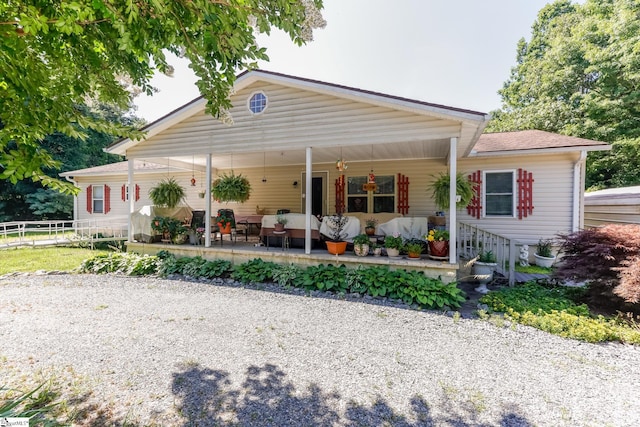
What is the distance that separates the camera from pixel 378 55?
955cm

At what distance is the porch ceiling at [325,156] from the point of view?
6.98 meters

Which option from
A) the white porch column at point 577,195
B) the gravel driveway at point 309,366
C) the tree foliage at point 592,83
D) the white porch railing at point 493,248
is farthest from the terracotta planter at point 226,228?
the tree foliage at point 592,83

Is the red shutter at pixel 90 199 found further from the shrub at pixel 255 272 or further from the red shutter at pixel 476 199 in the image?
the red shutter at pixel 476 199

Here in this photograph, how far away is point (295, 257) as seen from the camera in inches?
248

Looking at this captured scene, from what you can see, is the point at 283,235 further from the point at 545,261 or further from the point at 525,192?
the point at 545,261

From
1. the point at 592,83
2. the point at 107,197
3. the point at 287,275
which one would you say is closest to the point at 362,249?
the point at 287,275

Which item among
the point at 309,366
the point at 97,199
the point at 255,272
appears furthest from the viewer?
the point at 97,199

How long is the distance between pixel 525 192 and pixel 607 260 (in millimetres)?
3505

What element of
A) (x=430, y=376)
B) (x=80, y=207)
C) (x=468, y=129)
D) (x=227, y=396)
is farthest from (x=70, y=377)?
(x=80, y=207)

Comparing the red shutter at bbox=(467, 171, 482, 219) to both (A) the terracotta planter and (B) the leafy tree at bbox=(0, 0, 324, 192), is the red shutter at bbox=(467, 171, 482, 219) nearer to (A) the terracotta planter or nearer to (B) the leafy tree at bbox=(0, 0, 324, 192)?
(A) the terracotta planter

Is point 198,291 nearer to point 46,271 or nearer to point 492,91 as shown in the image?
point 46,271

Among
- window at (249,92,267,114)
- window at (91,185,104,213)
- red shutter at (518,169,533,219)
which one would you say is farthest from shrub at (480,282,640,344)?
window at (91,185,104,213)

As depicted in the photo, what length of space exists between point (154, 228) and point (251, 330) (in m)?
5.36

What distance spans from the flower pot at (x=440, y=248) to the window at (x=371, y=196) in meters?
3.68
